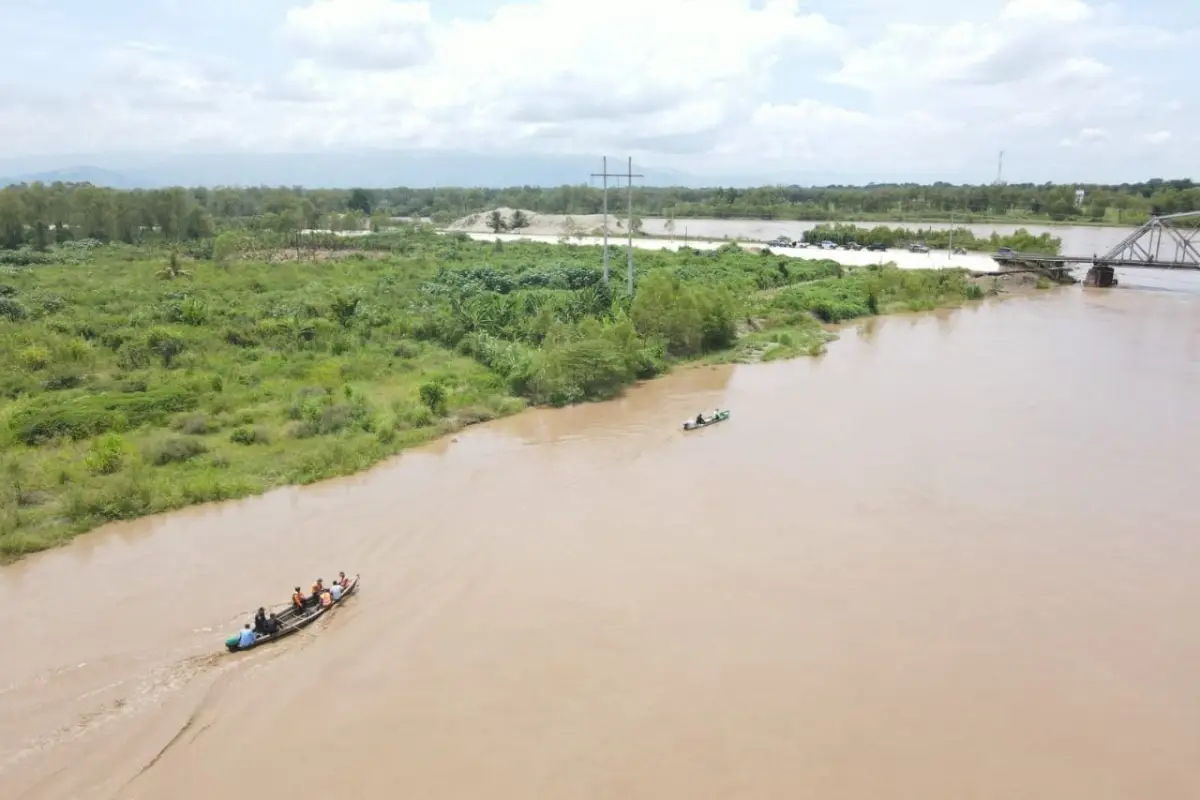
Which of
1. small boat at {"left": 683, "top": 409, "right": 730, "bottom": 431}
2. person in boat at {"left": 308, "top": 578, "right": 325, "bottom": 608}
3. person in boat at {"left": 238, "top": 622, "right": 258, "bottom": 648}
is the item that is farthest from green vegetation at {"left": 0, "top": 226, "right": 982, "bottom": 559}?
person in boat at {"left": 238, "top": 622, "right": 258, "bottom": 648}

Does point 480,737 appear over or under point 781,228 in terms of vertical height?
under

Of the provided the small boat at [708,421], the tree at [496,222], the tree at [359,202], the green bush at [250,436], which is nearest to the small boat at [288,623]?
the green bush at [250,436]

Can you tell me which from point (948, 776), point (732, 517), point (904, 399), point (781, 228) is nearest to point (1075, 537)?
point (732, 517)

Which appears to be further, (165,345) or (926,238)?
(926,238)

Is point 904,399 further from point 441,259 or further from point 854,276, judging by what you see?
point 441,259

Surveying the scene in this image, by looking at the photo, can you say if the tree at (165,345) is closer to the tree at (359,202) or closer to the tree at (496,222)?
the tree at (496,222)

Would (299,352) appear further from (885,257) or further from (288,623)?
(885,257)

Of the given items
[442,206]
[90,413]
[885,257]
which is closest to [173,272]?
[90,413]
